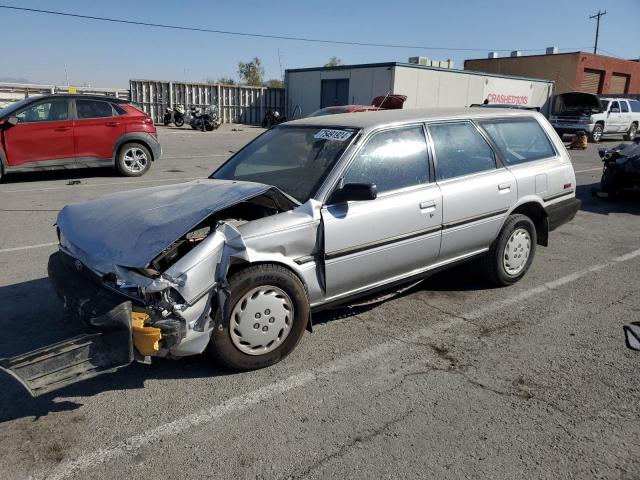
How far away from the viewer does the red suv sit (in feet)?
A: 31.9

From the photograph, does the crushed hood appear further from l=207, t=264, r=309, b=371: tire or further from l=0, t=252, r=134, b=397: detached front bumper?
l=207, t=264, r=309, b=371: tire

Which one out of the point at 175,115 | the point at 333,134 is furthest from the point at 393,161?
the point at 175,115

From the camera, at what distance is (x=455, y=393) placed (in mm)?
3160

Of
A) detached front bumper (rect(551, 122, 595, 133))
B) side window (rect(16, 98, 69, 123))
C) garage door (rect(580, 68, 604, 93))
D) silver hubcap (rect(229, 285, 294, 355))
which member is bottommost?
silver hubcap (rect(229, 285, 294, 355))

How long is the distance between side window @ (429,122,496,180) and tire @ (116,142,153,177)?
8450 millimetres

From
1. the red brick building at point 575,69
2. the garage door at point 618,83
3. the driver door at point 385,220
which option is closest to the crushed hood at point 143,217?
the driver door at point 385,220

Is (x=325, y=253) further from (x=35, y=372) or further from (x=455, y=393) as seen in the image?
(x=35, y=372)

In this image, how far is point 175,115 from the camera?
90.2 ft

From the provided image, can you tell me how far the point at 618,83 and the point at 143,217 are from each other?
159ft

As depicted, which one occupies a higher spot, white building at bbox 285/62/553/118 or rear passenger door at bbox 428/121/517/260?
white building at bbox 285/62/553/118

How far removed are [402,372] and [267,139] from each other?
2.46 m

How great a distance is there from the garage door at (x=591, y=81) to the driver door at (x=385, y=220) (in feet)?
131

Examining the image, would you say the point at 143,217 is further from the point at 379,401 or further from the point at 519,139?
the point at 519,139

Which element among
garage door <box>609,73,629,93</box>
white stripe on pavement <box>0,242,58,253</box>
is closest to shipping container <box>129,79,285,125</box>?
white stripe on pavement <box>0,242,58,253</box>
